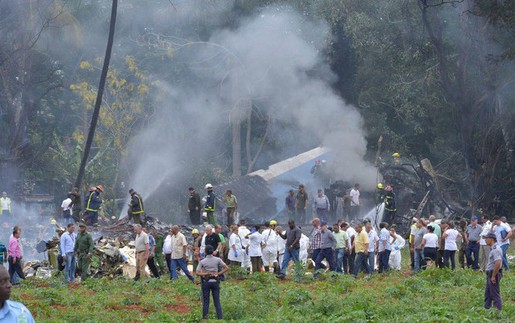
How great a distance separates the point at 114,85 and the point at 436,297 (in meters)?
30.4

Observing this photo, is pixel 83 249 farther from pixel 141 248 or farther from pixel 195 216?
pixel 195 216

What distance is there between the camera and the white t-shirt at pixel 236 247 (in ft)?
70.8

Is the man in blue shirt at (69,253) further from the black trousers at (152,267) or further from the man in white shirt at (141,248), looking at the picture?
the black trousers at (152,267)

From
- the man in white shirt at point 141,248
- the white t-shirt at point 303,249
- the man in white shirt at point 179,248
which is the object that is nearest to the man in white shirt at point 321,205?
the white t-shirt at point 303,249

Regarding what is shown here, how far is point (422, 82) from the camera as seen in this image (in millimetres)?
36656

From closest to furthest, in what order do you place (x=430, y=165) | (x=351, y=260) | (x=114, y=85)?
(x=351, y=260), (x=430, y=165), (x=114, y=85)

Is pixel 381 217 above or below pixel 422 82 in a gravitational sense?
below

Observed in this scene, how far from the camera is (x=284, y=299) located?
651 inches

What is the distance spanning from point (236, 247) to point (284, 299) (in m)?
5.32

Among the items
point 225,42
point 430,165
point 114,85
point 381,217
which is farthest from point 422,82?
point 114,85

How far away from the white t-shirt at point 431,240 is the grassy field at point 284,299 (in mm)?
1106

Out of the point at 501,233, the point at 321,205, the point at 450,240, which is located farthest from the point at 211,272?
the point at 321,205

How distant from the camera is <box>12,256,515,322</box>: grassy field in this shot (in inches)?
567

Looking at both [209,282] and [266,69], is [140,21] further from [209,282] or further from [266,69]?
[209,282]
